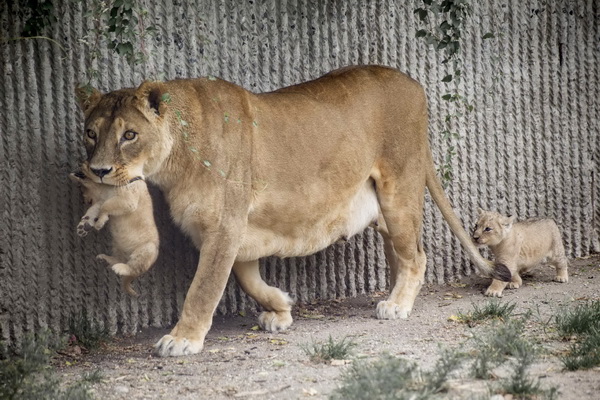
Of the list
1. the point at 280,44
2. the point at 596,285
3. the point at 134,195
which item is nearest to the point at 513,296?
the point at 596,285

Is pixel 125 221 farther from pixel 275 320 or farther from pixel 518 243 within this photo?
pixel 518 243

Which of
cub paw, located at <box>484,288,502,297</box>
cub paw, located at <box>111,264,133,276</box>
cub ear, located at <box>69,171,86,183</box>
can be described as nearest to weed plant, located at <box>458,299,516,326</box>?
cub paw, located at <box>484,288,502,297</box>

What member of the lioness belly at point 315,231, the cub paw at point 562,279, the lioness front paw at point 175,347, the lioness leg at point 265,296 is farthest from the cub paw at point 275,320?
the cub paw at point 562,279

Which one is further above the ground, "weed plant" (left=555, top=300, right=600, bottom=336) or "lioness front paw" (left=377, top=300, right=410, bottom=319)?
"weed plant" (left=555, top=300, right=600, bottom=336)

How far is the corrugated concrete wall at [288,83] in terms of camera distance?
17.9ft

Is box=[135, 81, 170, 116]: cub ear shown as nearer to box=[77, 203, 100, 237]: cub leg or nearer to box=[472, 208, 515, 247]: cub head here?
box=[77, 203, 100, 237]: cub leg

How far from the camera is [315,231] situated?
19.3 ft

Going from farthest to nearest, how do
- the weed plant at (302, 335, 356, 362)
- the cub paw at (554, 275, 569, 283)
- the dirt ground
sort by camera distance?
the cub paw at (554, 275, 569, 283) → the weed plant at (302, 335, 356, 362) → the dirt ground

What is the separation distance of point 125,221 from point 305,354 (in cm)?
129

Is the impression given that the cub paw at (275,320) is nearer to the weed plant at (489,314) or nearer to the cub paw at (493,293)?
the weed plant at (489,314)

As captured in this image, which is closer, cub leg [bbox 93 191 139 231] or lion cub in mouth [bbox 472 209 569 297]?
cub leg [bbox 93 191 139 231]

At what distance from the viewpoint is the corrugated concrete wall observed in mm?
5453

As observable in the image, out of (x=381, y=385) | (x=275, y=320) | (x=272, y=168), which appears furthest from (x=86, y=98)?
(x=381, y=385)

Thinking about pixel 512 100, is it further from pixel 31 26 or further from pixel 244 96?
pixel 31 26
